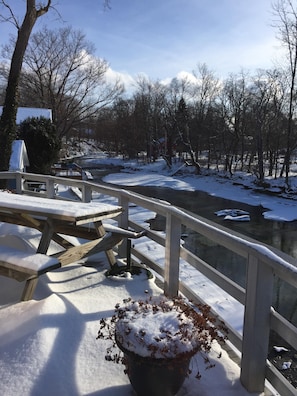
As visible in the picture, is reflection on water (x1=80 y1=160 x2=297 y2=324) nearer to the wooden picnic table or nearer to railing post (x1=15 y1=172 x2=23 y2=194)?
the wooden picnic table

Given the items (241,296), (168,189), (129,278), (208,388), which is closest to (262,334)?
(241,296)

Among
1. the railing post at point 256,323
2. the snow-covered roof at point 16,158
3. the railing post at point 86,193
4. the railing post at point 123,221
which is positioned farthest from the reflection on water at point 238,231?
the snow-covered roof at point 16,158

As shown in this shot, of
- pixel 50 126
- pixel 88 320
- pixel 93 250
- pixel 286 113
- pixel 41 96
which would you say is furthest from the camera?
pixel 41 96

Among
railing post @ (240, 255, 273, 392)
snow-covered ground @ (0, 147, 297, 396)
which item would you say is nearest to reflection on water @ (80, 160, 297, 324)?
snow-covered ground @ (0, 147, 297, 396)

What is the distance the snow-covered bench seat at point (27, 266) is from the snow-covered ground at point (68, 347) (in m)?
0.16

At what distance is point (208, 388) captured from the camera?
2250 mm

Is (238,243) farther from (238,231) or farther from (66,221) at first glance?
(238,231)

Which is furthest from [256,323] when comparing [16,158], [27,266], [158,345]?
[16,158]

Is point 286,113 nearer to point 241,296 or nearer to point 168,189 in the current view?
point 168,189

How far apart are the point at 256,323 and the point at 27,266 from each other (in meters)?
1.80

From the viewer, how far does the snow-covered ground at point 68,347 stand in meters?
2.19

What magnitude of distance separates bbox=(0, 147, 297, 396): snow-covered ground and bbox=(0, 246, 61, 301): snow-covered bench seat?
0.16 m

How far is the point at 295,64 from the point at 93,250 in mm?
22690

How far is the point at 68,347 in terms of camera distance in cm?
250
